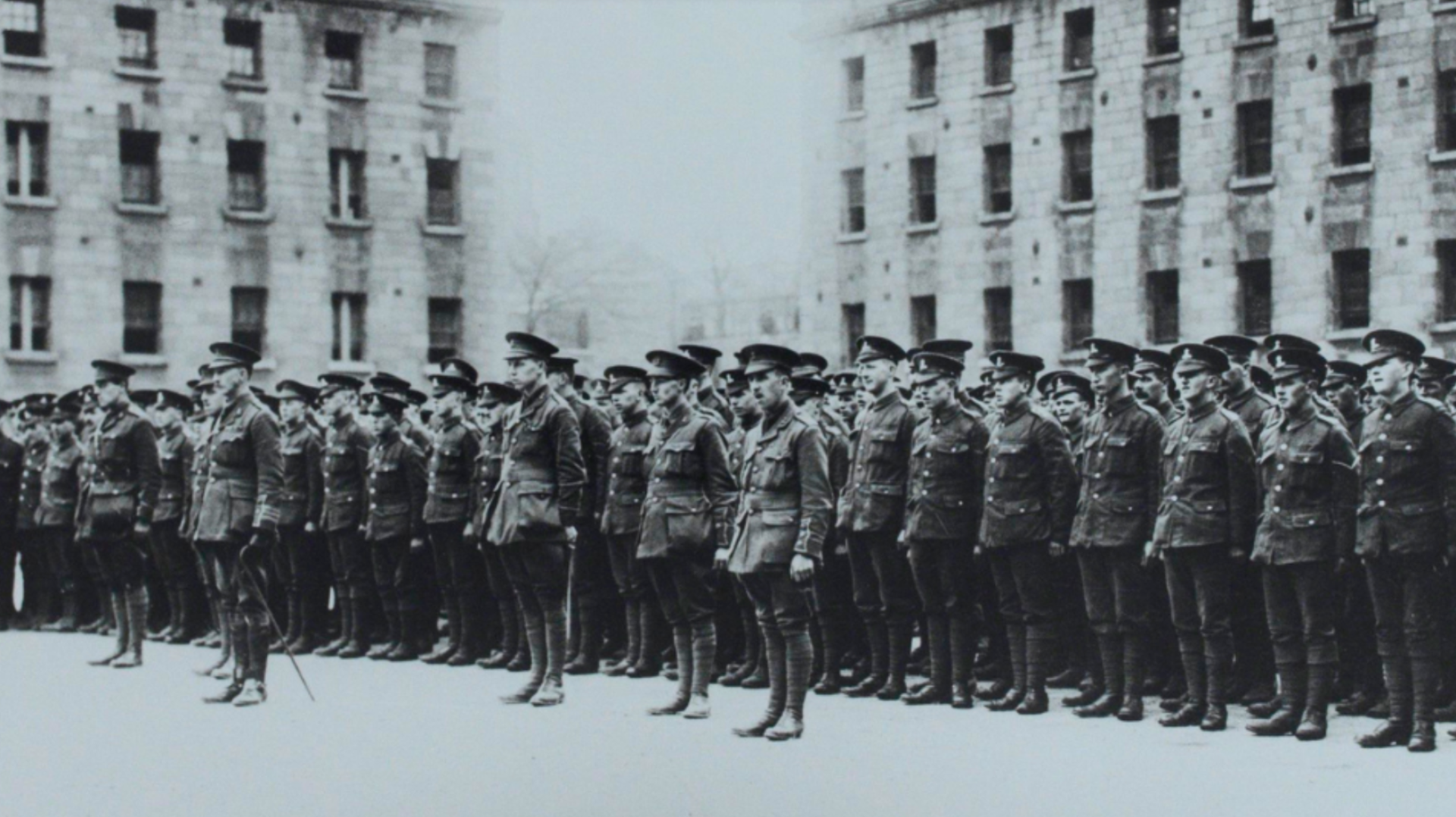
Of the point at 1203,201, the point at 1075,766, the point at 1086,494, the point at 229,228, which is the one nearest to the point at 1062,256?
the point at 1203,201

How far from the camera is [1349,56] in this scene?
36125mm

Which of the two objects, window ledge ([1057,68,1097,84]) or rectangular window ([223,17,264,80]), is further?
rectangular window ([223,17,264,80])

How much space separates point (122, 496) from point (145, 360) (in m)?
25.9

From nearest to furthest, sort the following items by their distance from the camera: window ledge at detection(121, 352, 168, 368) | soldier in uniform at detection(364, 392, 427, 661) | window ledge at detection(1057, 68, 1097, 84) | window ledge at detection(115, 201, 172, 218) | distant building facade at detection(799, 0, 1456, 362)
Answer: soldier in uniform at detection(364, 392, 427, 661), distant building facade at detection(799, 0, 1456, 362), window ledge at detection(1057, 68, 1097, 84), window ledge at detection(115, 201, 172, 218), window ledge at detection(121, 352, 168, 368)

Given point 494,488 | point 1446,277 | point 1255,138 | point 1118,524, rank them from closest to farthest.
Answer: point 1118,524 < point 494,488 < point 1446,277 < point 1255,138

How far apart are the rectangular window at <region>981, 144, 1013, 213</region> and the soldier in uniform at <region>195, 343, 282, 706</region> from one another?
30.7 m

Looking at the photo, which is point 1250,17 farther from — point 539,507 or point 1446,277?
point 539,507

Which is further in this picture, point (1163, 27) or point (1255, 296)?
point (1163, 27)

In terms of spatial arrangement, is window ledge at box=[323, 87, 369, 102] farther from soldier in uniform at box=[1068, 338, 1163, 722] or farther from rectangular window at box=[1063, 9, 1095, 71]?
soldier in uniform at box=[1068, 338, 1163, 722]

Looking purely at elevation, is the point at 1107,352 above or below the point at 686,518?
above

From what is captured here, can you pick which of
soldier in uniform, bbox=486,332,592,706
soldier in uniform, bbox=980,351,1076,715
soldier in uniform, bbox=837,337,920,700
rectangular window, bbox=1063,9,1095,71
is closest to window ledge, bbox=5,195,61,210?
rectangular window, bbox=1063,9,1095,71

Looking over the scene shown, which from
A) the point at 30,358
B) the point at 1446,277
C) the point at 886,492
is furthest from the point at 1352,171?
the point at 30,358

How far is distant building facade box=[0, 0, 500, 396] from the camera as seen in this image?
40.4 m

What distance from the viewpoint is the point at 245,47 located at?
42688 millimetres
